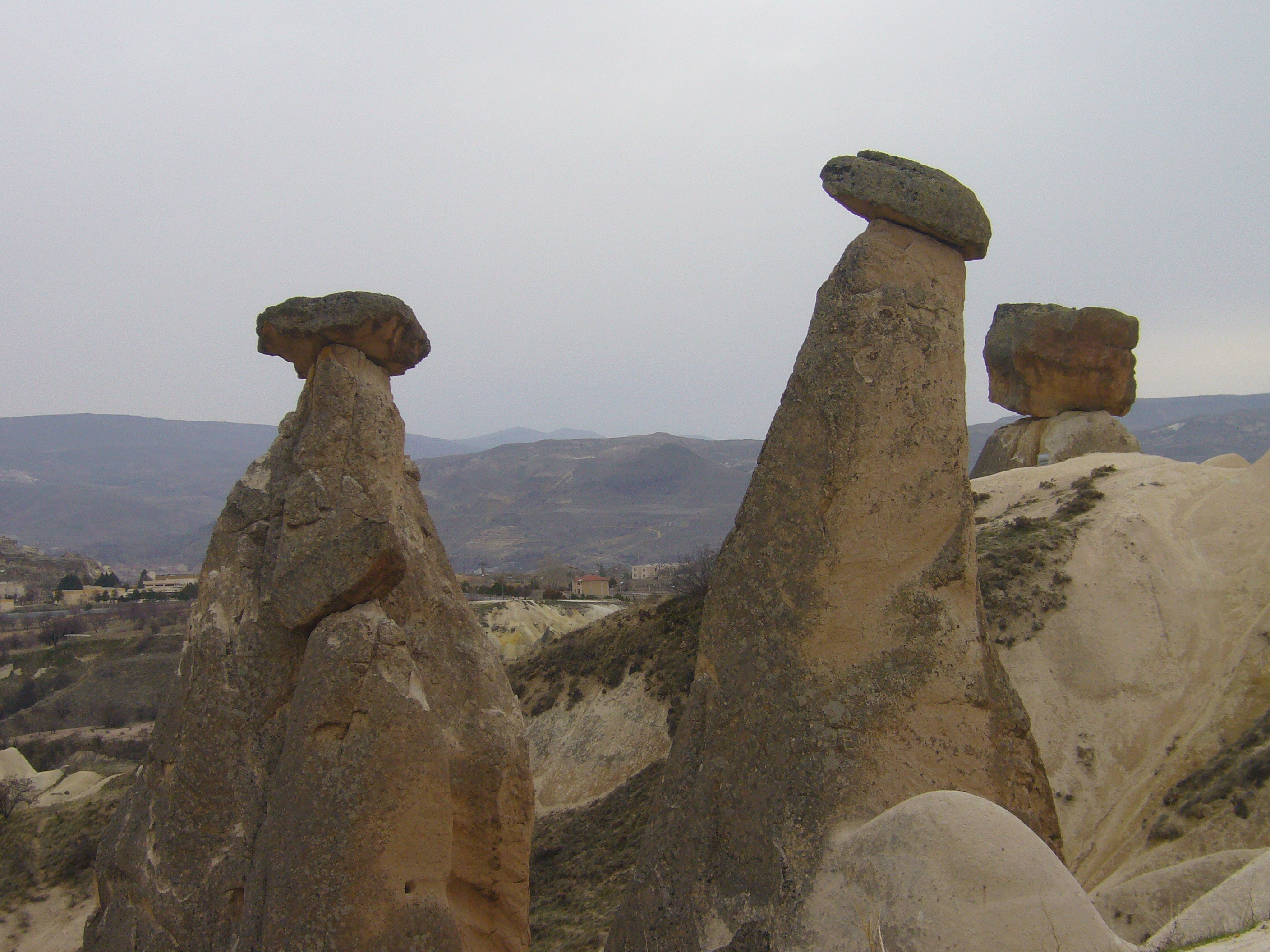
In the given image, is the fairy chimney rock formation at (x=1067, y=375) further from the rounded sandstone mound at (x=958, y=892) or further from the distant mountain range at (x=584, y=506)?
the distant mountain range at (x=584, y=506)

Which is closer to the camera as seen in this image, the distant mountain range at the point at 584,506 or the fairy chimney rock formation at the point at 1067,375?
the fairy chimney rock formation at the point at 1067,375

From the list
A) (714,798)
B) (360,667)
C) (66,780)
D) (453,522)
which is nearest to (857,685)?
(714,798)

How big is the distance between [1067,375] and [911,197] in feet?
57.0

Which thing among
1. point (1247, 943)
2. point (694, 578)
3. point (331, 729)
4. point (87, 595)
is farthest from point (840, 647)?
point (87, 595)

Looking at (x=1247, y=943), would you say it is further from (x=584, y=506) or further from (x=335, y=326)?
(x=584, y=506)

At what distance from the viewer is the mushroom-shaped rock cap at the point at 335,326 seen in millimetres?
6578

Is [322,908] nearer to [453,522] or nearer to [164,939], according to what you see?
[164,939]

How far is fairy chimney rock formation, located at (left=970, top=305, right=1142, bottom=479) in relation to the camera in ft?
68.4

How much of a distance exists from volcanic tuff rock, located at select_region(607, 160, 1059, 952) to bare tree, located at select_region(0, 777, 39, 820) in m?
15.1

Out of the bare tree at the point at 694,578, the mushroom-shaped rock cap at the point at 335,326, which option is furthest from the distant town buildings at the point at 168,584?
the mushroom-shaped rock cap at the point at 335,326

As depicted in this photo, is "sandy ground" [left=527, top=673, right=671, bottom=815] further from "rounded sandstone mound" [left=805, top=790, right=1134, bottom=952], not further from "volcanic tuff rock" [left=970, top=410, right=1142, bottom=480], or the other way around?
"rounded sandstone mound" [left=805, top=790, right=1134, bottom=952]

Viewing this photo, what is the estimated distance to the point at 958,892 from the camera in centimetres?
405

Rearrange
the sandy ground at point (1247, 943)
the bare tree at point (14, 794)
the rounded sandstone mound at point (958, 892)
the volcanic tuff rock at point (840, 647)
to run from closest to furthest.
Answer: the sandy ground at point (1247, 943)
the rounded sandstone mound at point (958, 892)
the volcanic tuff rock at point (840, 647)
the bare tree at point (14, 794)

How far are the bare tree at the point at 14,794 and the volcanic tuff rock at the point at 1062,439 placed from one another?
61.3ft
